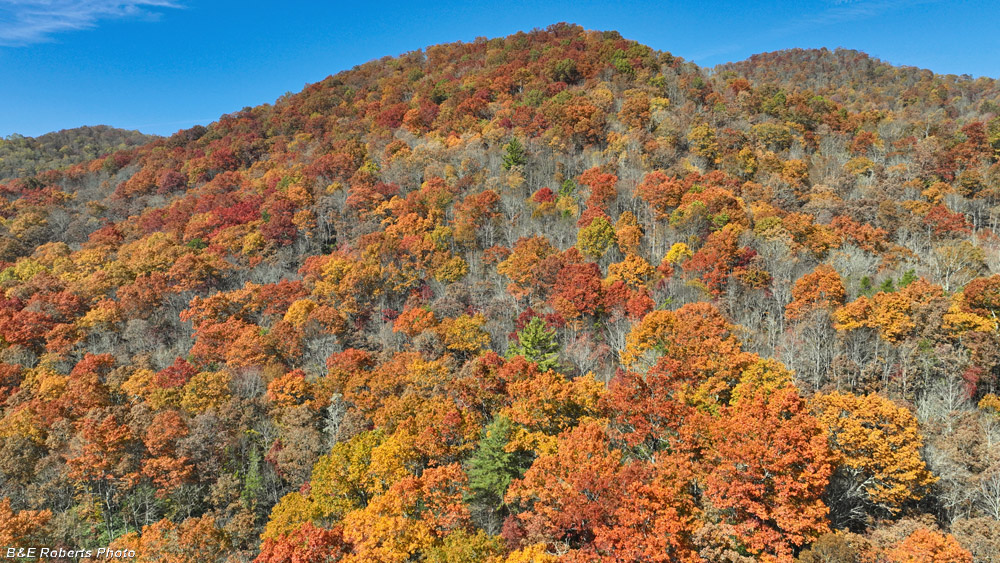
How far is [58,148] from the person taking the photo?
6004 inches

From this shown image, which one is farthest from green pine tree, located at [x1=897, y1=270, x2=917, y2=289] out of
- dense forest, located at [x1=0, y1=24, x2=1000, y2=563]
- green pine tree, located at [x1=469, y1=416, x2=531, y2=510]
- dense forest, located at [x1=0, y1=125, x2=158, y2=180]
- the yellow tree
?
dense forest, located at [x1=0, y1=125, x2=158, y2=180]

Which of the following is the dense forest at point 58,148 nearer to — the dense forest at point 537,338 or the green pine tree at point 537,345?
the dense forest at point 537,338

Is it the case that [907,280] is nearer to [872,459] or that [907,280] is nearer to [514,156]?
[872,459]

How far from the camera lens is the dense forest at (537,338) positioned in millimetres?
25094

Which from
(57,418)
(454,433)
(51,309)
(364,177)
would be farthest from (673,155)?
(51,309)

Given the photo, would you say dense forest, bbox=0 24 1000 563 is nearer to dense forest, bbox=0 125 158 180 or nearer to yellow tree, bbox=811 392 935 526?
yellow tree, bbox=811 392 935 526

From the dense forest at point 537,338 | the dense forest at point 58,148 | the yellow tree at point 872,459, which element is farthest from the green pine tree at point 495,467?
the dense forest at point 58,148

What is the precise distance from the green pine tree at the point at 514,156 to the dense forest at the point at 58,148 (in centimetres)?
12837

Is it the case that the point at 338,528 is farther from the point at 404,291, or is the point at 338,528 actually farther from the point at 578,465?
the point at 404,291

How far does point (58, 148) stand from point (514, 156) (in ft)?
518

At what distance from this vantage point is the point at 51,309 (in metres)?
58.9

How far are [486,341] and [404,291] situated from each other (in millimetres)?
17678

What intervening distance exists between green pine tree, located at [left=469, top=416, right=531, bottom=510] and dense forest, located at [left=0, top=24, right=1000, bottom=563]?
0.19 m

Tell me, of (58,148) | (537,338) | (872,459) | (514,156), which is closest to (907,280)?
(872,459)
